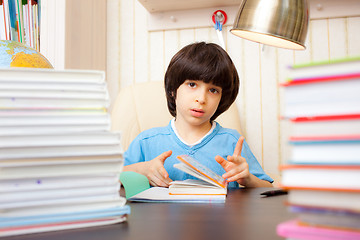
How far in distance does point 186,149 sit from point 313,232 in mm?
1111

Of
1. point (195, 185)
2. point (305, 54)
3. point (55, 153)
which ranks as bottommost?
point (195, 185)

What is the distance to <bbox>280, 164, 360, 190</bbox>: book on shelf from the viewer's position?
0.87 ft

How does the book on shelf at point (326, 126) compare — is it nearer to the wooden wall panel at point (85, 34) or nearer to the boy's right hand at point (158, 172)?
the boy's right hand at point (158, 172)

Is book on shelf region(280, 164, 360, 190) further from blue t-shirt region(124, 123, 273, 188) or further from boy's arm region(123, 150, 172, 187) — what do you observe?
blue t-shirt region(124, 123, 273, 188)

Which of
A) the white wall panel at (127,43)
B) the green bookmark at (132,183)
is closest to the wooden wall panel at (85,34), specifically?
the white wall panel at (127,43)

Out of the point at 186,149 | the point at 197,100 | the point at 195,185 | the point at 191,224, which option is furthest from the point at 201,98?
the point at 191,224

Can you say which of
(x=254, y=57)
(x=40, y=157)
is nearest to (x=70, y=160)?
(x=40, y=157)

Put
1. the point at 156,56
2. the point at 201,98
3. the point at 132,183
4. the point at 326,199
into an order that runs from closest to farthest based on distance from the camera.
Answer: the point at 326,199
the point at 132,183
the point at 201,98
the point at 156,56

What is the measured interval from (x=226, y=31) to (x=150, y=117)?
69 centimetres

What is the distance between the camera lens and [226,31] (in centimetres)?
202

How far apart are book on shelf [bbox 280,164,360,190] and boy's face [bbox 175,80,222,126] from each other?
0.97m

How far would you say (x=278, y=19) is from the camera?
97 centimetres

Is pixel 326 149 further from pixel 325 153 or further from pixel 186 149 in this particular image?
pixel 186 149

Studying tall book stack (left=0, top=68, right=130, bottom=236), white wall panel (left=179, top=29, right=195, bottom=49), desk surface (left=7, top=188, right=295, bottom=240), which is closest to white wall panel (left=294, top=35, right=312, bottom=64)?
white wall panel (left=179, top=29, right=195, bottom=49)
